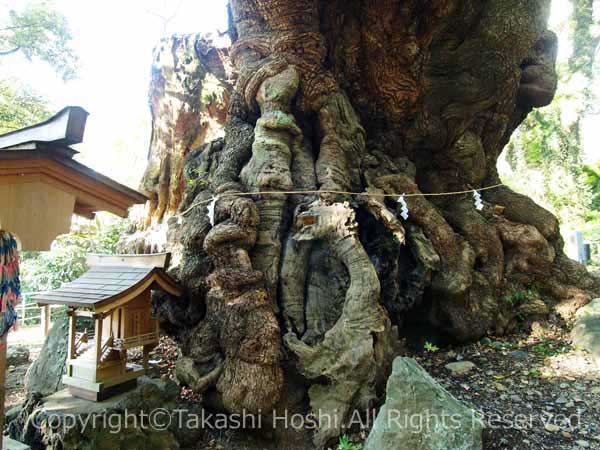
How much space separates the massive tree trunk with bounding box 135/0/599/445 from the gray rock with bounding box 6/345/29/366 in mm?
3926

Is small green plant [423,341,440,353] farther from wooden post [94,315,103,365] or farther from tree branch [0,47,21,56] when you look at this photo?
tree branch [0,47,21,56]

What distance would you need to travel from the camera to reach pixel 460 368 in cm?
428

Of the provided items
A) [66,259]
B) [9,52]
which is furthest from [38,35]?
[66,259]

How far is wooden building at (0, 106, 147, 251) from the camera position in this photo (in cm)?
213

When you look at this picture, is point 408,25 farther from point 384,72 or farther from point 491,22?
point 491,22

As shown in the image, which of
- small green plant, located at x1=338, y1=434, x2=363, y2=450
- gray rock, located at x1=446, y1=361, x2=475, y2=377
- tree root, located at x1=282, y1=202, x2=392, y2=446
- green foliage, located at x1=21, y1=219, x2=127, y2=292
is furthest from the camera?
green foliage, located at x1=21, y1=219, x2=127, y2=292

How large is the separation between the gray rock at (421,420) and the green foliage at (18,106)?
434 inches

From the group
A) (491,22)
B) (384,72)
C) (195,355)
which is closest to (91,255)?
(195,355)

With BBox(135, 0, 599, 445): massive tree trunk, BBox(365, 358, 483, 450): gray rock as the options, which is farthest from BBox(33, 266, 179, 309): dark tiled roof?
BBox(365, 358, 483, 450): gray rock

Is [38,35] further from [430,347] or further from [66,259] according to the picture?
[430,347]

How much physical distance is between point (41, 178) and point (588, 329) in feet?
19.9

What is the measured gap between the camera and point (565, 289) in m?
5.53

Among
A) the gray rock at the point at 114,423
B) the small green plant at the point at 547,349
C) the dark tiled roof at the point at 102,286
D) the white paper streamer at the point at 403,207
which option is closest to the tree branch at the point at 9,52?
the dark tiled roof at the point at 102,286

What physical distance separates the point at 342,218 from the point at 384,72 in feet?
9.77
